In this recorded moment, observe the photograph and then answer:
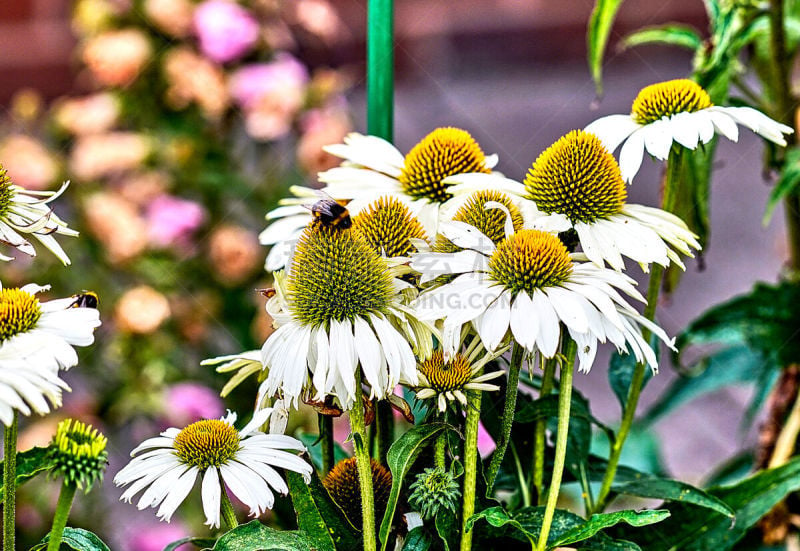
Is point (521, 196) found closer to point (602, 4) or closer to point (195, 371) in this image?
point (602, 4)

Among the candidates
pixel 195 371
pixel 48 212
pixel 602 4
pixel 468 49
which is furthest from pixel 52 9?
pixel 48 212

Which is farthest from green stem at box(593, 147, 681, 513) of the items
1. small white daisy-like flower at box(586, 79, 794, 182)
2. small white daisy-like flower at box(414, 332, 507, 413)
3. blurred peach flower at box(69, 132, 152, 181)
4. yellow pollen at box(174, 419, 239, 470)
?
blurred peach flower at box(69, 132, 152, 181)

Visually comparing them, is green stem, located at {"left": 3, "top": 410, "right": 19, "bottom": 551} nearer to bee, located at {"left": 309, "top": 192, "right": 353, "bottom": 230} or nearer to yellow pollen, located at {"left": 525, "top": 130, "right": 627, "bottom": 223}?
bee, located at {"left": 309, "top": 192, "right": 353, "bottom": 230}

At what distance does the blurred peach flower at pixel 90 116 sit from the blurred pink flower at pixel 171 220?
14 cm

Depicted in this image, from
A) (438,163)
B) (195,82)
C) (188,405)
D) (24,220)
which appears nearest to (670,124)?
(438,163)

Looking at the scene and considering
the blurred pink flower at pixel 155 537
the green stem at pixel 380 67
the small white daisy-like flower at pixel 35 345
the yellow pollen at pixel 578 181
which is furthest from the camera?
the blurred pink flower at pixel 155 537

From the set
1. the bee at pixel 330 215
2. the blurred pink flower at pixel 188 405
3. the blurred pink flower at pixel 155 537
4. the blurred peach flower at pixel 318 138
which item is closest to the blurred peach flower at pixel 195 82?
the blurred peach flower at pixel 318 138

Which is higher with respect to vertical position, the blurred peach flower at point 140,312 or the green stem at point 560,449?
the blurred peach flower at point 140,312

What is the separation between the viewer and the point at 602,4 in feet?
2.31

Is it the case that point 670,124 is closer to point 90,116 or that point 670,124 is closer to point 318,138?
point 318,138

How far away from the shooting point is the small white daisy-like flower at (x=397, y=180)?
47cm

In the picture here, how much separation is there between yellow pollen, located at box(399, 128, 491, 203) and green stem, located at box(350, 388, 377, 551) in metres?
0.15

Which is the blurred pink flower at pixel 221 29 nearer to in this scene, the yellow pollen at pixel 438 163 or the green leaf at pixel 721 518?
the yellow pollen at pixel 438 163

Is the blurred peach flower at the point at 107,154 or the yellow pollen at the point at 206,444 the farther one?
the blurred peach flower at the point at 107,154
